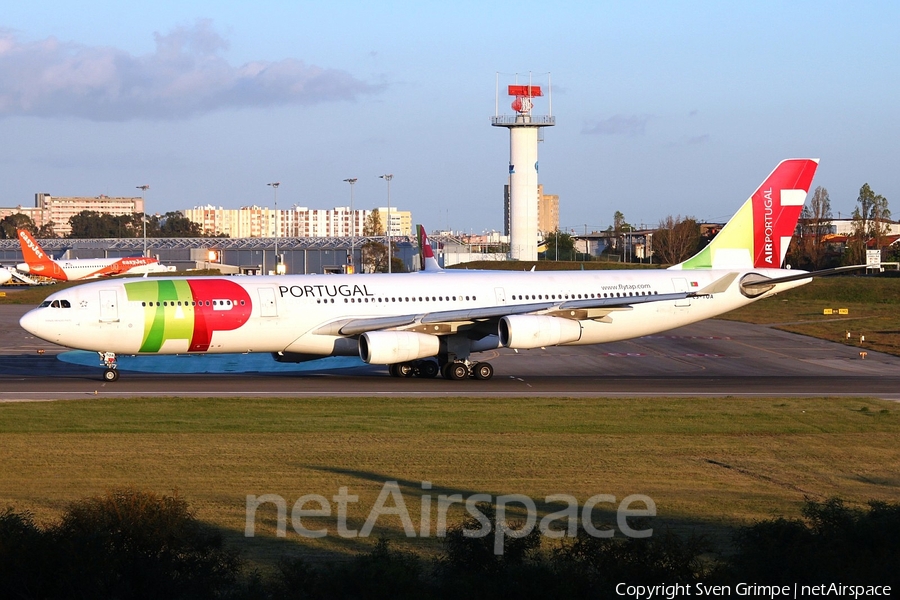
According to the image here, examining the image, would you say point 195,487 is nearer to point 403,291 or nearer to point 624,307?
point 403,291

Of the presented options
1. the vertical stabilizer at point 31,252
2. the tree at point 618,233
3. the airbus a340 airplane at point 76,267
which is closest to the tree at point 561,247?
the tree at point 618,233

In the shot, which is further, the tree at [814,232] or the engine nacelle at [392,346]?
the tree at [814,232]

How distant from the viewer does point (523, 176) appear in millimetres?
109250

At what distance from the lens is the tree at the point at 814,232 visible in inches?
4220

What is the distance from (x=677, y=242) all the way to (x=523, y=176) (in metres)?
24.1

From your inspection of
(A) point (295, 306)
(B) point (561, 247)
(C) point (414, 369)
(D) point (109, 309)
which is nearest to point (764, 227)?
(C) point (414, 369)

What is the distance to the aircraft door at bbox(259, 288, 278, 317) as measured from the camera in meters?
32.1

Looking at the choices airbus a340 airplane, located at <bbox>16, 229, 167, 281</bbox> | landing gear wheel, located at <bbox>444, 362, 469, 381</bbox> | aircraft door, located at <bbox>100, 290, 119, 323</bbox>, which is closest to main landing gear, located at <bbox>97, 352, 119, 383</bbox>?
aircraft door, located at <bbox>100, 290, 119, 323</bbox>

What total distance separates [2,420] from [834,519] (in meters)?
20.0

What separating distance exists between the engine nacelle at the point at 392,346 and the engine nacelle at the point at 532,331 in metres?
2.46

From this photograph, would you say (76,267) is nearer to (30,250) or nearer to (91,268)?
(91,268)

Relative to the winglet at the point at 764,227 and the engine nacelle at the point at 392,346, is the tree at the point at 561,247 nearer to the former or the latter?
the winglet at the point at 764,227

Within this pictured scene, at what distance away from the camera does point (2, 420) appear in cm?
2420

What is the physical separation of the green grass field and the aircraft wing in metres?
4.76
